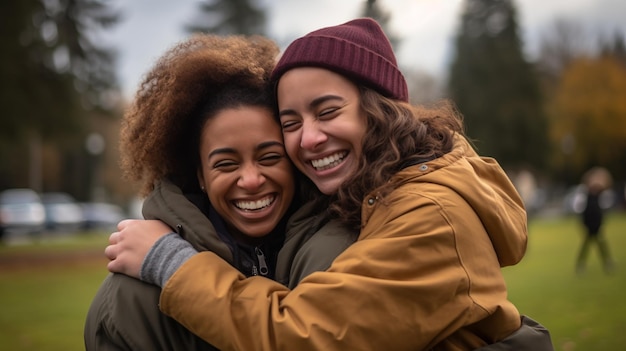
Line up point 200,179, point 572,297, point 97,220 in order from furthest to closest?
point 97,220 < point 572,297 < point 200,179

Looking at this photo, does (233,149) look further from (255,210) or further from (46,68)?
(46,68)

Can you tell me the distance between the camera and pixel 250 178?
3.01 m

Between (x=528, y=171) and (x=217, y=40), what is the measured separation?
56.5 metres

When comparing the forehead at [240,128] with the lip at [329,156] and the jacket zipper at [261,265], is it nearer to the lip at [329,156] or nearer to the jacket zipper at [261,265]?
the lip at [329,156]

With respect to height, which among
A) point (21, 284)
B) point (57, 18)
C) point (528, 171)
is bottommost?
point (528, 171)

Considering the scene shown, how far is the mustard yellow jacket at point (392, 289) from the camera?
2.38 metres

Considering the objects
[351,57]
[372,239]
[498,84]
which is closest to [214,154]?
[351,57]

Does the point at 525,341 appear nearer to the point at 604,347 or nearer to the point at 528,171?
the point at 604,347

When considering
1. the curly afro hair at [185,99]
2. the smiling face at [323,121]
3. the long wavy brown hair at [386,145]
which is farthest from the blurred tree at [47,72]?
the long wavy brown hair at [386,145]

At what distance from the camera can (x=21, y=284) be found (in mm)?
15625

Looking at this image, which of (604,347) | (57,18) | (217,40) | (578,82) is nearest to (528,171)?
(578,82)

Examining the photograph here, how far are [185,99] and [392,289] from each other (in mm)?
1321

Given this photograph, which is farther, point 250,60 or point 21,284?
point 21,284

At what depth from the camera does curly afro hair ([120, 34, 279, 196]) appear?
312 cm
